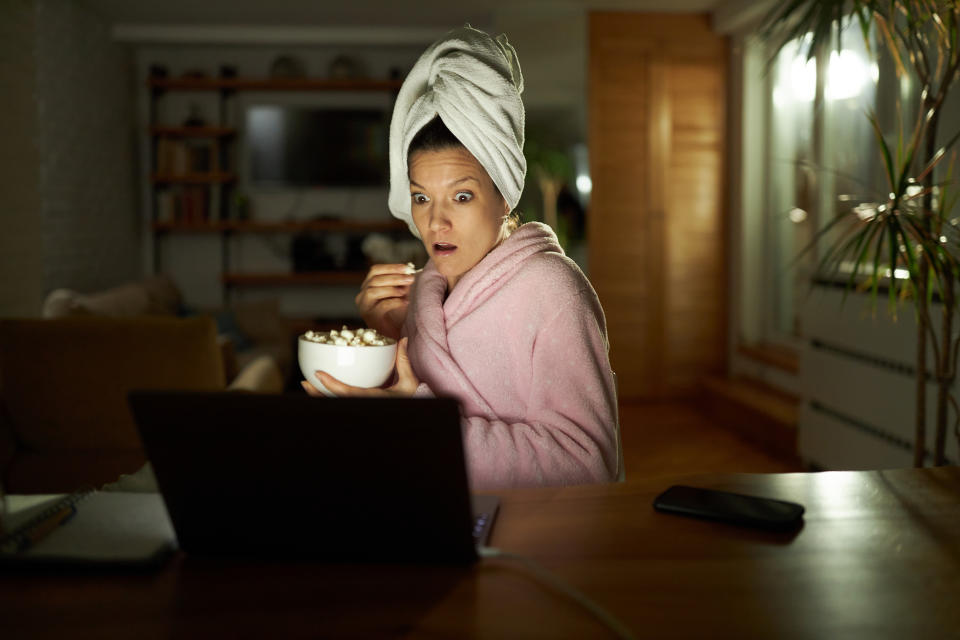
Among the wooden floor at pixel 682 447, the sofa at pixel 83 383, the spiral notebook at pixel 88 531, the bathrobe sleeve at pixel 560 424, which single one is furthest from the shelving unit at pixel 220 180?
the spiral notebook at pixel 88 531

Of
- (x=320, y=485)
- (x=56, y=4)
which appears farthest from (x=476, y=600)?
(x=56, y=4)

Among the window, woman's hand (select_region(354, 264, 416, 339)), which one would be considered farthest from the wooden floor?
woman's hand (select_region(354, 264, 416, 339))

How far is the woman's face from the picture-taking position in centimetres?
124

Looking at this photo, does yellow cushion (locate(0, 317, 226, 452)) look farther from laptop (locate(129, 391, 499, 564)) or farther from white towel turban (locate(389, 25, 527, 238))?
laptop (locate(129, 391, 499, 564))

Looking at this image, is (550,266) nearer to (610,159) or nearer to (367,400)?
(367,400)

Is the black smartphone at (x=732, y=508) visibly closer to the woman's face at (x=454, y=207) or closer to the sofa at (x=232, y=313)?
the woman's face at (x=454, y=207)

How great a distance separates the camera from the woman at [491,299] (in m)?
1.10

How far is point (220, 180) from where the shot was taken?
250 inches

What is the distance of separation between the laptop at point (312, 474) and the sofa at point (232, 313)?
368 cm

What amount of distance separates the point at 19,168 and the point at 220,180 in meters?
1.87

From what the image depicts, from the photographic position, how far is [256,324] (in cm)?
537

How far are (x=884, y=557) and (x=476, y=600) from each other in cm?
37

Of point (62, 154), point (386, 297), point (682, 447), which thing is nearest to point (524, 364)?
point (386, 297)

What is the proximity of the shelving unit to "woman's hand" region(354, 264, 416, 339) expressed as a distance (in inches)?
196
